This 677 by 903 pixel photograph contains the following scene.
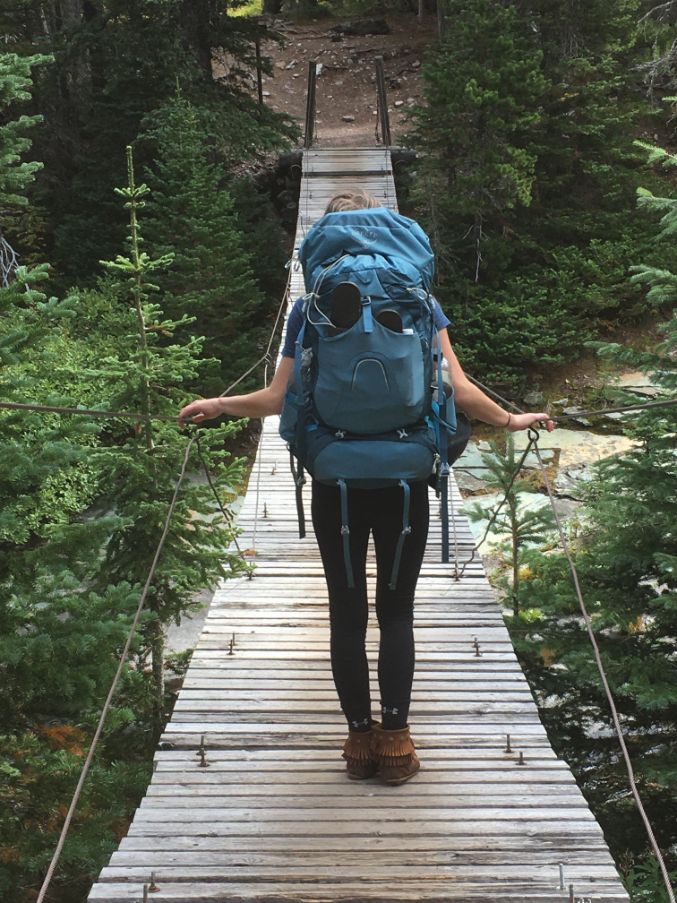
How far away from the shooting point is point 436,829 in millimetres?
3086

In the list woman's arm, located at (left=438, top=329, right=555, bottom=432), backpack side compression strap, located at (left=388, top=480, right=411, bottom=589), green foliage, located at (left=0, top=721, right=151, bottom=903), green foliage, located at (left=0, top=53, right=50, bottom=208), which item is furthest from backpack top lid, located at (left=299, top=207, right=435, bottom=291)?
green foliage, located at (left=0, top=721, right=151, bottom=903)

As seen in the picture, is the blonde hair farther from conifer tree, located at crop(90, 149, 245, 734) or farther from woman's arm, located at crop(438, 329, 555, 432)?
conifer tree, located at crop(90, 149, 245, 734)

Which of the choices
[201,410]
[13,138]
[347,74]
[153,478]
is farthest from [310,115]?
[201,410]

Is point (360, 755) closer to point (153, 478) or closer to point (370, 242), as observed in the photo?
point (370, 242)

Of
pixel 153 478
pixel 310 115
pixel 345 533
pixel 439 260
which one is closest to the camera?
pixel 345 533

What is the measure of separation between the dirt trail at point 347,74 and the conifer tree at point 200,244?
5061 mm

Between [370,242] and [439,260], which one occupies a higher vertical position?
[370,242]

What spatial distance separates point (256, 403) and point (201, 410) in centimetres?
31

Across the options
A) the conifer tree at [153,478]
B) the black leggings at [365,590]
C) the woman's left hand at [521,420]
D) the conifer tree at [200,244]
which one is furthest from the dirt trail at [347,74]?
the black leggings at [365,590]

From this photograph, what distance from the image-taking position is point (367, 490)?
295cm

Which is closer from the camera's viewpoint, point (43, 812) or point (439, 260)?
point (43, 812)

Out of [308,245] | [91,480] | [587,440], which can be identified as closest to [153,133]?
[91,480]

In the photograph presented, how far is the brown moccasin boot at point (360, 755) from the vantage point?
3354 mm

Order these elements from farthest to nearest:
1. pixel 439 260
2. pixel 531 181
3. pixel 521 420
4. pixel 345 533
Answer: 1. pixel 439 260
2. pixel 531 181
3. pixel 521 420
4. pixel 345 533
